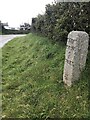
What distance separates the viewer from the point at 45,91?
662 centimetres

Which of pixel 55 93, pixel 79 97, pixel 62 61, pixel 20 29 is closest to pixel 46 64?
pixel 62 61

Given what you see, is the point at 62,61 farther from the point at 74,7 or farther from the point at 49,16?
the point at 49,16

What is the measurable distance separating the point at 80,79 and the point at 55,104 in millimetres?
865

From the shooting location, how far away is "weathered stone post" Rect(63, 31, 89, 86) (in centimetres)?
621

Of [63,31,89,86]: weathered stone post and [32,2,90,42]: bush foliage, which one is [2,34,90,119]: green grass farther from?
[32,2,90,42]: bush foliage

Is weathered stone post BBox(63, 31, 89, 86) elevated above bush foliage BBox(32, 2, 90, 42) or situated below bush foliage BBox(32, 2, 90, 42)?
below

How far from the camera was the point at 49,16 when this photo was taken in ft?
35.1

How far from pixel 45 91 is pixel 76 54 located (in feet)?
3.85

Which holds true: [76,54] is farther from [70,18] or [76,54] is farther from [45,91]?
[70,18]

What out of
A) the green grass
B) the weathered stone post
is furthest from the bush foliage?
the weathered stone post

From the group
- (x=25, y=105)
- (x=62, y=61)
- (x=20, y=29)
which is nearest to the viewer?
(x=25, y=105)

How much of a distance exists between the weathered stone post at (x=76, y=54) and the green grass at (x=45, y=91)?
0.17 meters

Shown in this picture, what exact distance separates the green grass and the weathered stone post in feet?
0.55

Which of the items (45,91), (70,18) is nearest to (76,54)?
(45,91)
